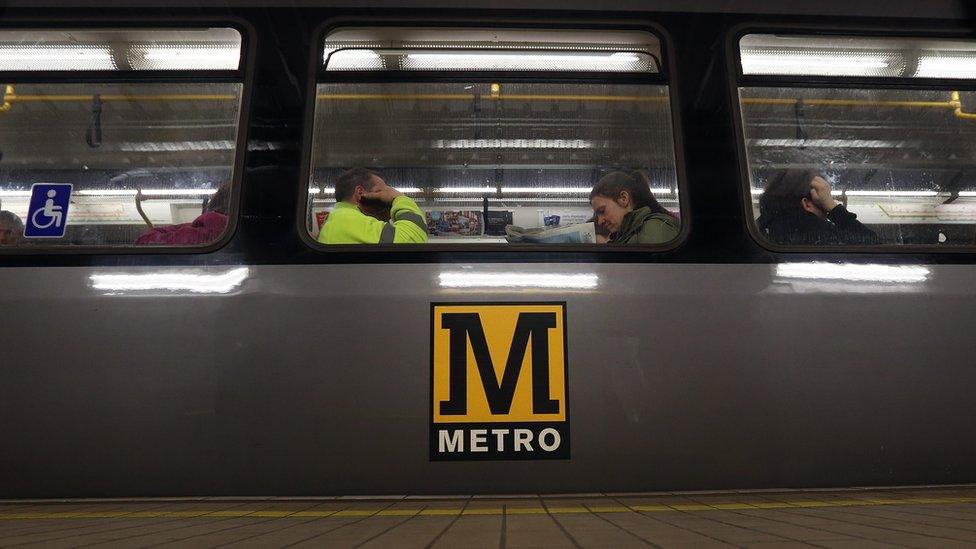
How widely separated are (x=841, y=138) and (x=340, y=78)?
244 centimetres

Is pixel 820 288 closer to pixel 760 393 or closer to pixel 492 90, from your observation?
pixel 760 393

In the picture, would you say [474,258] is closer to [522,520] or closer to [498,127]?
[498,127]

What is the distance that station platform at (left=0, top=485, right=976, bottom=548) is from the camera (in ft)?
5.60

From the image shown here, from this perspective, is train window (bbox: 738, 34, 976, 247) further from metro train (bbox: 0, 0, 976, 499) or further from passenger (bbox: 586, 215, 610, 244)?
passenger (bbox: 586, 215, 610, 244)

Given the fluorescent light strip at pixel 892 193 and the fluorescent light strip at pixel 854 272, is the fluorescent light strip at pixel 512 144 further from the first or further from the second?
the fluorescent light strip at pixel 892 193

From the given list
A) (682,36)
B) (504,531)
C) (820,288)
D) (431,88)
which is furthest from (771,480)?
(431,88)

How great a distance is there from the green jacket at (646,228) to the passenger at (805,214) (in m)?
0.41

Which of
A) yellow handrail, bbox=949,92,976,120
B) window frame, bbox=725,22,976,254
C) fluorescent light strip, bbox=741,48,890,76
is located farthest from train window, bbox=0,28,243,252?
yellow handrail, bbox=949,92,976,120

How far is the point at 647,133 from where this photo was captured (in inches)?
112

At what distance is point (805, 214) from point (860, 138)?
1.86 ft

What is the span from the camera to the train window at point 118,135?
8.78 ft

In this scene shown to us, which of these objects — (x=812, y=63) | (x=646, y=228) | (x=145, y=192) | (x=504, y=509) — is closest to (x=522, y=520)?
(x=504, y=509)

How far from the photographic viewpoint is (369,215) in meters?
2.78

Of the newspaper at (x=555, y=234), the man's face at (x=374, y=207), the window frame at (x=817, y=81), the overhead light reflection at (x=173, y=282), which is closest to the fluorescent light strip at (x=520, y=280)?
the newspaper at (x=555, y=234)
